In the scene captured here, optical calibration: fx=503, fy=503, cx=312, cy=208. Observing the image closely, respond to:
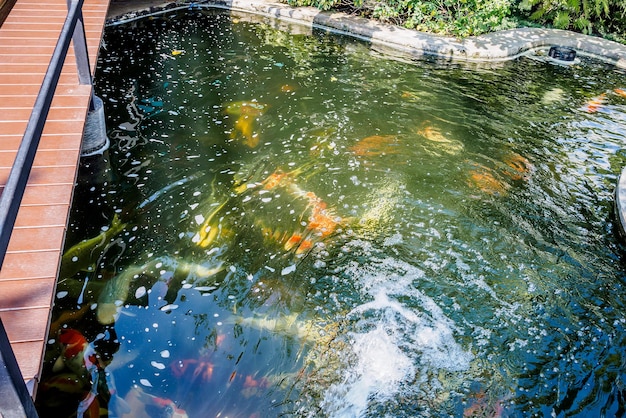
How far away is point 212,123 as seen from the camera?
796cm

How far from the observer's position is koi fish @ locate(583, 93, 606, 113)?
920cm

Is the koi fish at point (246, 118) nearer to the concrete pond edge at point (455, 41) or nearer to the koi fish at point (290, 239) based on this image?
the koi fish at point (290, 239)

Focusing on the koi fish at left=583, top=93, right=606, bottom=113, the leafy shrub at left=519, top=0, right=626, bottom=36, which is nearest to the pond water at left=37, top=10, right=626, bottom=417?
the koi fish at left=583, top=93, right=606, bottom=113

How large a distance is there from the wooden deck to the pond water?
102cm

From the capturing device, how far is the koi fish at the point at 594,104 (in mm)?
9203

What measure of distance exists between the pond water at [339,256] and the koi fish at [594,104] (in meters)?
0.17

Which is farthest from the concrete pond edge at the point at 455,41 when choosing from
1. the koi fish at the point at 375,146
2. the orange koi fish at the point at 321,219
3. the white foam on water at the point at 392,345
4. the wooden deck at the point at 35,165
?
the white foam on water at the point at 392,345

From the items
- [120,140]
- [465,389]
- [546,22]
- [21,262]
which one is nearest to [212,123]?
[120,140]

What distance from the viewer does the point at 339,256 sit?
5.41 metres

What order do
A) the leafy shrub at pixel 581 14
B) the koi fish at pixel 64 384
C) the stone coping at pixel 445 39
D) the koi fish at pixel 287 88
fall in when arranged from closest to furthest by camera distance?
the koi fish at pixel 64 384 → the koi fish at pixel 287 88 → the stone coping at pixel 445 39 → the leafy shrub at pixel 581 14

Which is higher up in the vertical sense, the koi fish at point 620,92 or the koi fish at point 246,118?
the koi fish at point 620,92

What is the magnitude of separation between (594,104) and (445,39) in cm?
360

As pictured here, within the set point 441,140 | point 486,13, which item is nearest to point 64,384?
point 441,140

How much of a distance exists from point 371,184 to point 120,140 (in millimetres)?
3689
